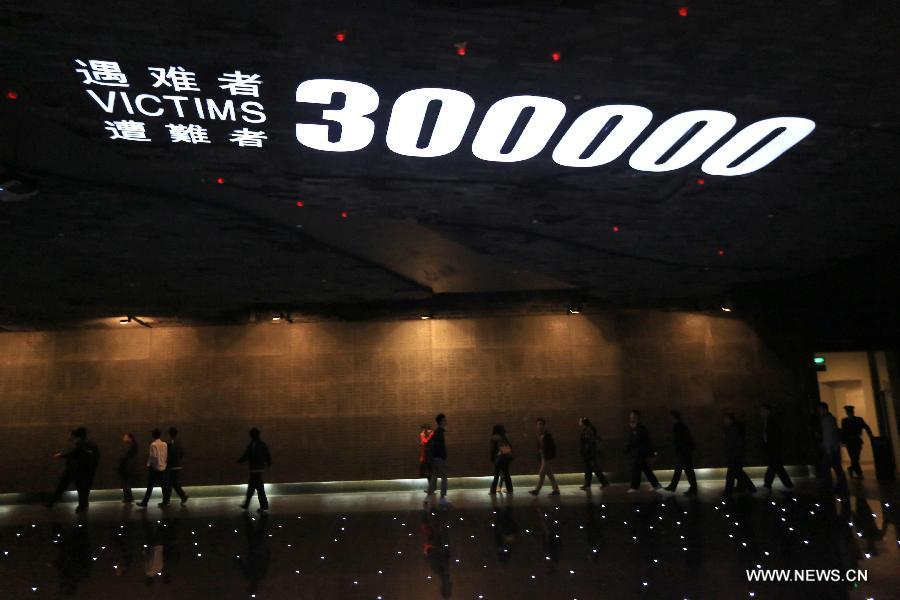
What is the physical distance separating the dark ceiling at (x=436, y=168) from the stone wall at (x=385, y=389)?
7.25 feet

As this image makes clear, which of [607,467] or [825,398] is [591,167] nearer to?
[607,467]

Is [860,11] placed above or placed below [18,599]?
above

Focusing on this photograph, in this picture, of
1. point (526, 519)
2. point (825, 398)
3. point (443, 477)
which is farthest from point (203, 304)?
point (825, 398)

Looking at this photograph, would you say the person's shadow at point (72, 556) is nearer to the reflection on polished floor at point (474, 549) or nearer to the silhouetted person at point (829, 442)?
the reflection on polished floor at point (474, 549)

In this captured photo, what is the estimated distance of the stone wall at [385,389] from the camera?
14820mm

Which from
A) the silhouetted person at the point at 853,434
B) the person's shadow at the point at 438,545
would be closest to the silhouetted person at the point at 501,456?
the person's shadow at the point at 438,545

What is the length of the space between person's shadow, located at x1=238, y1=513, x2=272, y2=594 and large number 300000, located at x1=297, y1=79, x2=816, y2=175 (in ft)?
13.4

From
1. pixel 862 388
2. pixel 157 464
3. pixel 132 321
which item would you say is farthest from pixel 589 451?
pixel 132 321

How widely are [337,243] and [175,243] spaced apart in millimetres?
2243

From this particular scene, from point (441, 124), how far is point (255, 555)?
4978 mm

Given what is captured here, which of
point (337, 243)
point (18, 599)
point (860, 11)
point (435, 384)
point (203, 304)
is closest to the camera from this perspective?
point (860, 11)

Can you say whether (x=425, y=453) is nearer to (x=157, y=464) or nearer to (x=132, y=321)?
(x=157, y=464)

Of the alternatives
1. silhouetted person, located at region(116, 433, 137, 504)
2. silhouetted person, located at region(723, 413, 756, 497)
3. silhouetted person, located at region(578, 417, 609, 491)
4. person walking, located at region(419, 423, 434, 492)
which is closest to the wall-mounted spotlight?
silhouetted person, located at region(116, 433, 137, 504)

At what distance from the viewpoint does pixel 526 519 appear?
9.46 m
